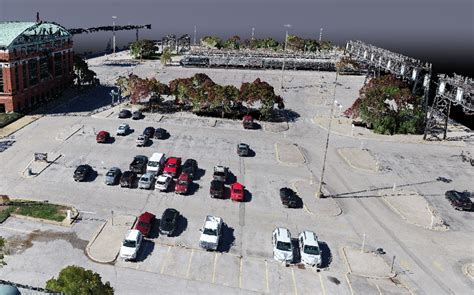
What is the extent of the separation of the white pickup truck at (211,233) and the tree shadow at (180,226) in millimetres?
2182

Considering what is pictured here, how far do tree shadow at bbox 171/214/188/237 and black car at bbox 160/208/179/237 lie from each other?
2.04ft

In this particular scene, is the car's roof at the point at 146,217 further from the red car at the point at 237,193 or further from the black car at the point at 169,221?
the red car at the point at 237,193

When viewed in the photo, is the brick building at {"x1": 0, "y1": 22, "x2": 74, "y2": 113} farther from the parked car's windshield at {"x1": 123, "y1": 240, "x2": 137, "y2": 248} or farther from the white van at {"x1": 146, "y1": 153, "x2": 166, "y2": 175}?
the parked car's windshield at {"x1": 123, "y1": 240, "x2": 137, "y2": 248}

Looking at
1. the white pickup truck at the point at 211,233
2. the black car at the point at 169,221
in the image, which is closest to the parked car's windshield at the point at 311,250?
the white pickup truck at the point at 211,233

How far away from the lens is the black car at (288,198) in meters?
55.3

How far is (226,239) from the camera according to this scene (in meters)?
47.9

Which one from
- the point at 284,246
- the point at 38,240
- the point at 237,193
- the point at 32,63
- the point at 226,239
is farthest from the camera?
the point at 32,63

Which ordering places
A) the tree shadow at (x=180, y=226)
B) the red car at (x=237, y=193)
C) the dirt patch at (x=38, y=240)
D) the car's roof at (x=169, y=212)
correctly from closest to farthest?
the dirt patch at (x=38, y=240) < the tree shadow at (x=180, y=226) < the car's roof at (x=169, y=212) < the red car at (x=237, y=193)

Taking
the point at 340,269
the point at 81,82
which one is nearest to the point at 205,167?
the point at 340,269

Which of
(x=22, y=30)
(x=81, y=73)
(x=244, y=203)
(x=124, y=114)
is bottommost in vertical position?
(x=244, y=203)

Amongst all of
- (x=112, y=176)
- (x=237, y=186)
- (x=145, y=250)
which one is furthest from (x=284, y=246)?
(x=112, y=176)

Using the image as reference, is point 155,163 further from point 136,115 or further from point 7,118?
point 7,118

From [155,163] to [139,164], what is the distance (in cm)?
233

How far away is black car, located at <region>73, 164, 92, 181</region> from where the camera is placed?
58812 mm
